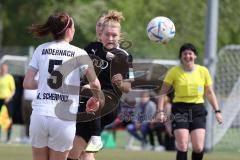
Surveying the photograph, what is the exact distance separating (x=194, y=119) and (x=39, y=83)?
185 inches

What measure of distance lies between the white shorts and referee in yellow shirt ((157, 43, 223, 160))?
4335mm

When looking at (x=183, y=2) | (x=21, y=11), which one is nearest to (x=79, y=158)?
(x=183, y=2)

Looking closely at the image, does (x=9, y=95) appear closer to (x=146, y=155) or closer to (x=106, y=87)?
(x=146, y=155)

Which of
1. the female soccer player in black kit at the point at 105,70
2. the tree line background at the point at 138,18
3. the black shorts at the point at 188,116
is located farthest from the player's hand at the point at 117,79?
the tree line background at the point at 138,18

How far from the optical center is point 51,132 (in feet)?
24.3

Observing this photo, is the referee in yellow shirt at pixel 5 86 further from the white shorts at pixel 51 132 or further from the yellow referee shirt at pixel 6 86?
the white shorts at pixel 51 132

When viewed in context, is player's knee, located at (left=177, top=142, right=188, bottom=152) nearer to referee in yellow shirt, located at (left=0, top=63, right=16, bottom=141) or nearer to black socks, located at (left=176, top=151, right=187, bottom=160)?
black socks, located at (left=176, top=151, right=187, bottom=160)

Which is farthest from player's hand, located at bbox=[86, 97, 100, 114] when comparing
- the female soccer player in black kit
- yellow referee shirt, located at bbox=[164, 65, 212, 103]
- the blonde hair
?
yellow referee shirt, located at bbox=[164, 65, 212, 103]

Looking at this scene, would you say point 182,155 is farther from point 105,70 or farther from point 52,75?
point 52,75

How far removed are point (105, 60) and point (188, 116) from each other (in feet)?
8.97

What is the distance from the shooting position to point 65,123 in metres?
7.44

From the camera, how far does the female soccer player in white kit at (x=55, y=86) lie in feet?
24.3

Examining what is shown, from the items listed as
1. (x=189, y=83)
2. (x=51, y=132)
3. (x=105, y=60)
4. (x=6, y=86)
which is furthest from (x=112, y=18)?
(x=6, y=86)

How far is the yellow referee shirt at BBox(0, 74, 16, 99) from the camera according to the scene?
20.0 metres
